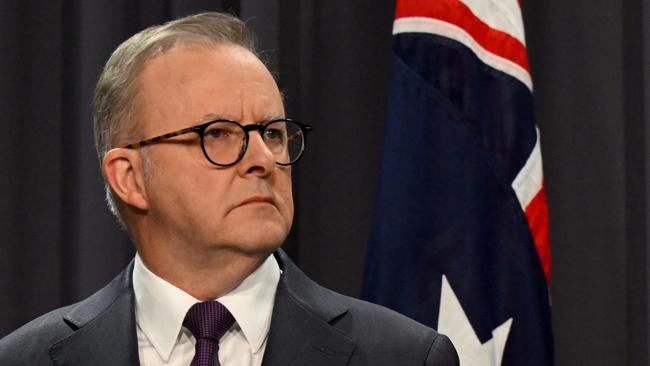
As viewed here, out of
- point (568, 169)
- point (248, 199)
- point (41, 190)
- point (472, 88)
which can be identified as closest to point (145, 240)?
point (248, 199)

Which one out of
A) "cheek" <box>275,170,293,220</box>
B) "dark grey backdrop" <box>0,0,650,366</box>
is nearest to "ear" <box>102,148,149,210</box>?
"cheek" <box>275,170,293,220</box>

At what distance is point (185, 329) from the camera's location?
71.1 inches

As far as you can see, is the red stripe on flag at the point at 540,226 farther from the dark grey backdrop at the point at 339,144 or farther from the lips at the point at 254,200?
the lips at the point at 254,200

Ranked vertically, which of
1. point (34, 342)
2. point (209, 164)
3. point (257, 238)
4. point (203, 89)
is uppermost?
point (203, 89)

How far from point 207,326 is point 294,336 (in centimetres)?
15

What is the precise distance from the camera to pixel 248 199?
5.69 ft

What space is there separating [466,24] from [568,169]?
26.5 inches

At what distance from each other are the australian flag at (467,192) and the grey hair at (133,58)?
546mm

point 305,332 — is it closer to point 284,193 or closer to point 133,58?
point 284,193

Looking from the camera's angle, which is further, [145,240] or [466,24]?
[466,24]

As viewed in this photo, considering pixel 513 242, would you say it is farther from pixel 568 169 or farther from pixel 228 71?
pixel 228 71

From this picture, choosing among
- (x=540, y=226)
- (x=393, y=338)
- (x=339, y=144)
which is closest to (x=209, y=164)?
(x=393, y=338)

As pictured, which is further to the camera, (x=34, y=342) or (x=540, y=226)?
(x=540, y=226)

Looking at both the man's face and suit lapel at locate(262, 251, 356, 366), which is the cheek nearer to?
the man's face
